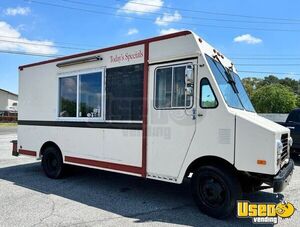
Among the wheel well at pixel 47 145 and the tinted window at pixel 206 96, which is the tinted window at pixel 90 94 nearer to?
the wheel well at pixel 47 145

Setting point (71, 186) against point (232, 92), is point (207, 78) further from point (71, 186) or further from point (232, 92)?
point (71, 186)

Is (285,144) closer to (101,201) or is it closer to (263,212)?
(263,212)

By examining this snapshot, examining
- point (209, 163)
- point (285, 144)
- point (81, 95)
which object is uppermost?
point (81, 95)

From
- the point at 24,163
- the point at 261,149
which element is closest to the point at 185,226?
the point at 261,149

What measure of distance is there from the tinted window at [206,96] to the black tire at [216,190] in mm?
1036

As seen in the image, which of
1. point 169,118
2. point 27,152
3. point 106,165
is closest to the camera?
point 169,118

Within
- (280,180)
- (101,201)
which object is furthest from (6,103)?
(280,180)

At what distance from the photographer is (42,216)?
5047 mm

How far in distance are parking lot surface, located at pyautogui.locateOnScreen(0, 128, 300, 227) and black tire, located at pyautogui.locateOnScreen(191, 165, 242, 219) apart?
17 cm

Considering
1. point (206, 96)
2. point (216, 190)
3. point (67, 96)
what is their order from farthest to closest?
point (67, 96)
point (206, 96)
point (216, 190)

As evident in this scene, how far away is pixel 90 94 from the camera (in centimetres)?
691

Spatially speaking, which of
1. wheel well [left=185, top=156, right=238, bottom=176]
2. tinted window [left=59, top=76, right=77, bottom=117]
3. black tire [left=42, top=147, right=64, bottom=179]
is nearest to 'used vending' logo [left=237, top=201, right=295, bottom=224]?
wheel well [left=185, top=156, right=238, bottom=176]

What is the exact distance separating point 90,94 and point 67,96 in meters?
0.87

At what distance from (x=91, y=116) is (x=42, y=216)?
2.49 m
